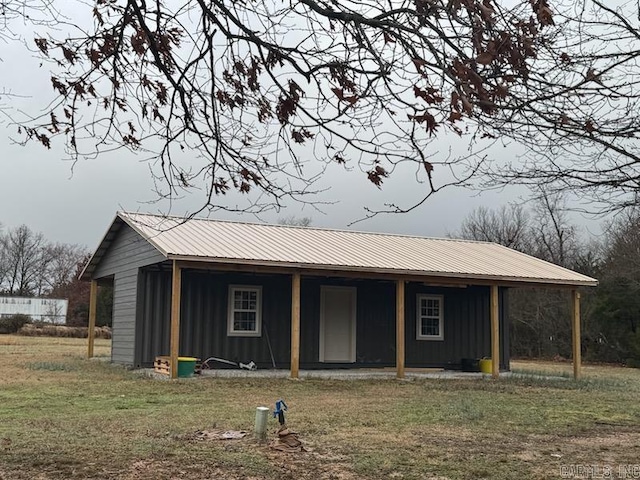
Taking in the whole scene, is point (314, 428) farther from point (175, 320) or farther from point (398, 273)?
point (398, 273)

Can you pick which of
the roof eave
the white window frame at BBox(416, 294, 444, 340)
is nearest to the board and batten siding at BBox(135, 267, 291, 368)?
the roof eave

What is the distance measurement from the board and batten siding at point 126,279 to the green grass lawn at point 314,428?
292cm

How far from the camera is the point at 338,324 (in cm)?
1933

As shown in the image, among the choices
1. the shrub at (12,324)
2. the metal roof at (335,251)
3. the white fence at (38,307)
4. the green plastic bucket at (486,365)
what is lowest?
the green plastic bucket at (486,365)

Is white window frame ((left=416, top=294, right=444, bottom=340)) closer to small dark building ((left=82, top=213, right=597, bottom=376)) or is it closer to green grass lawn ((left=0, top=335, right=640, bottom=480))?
small dark building ((left=82, top=213, right=597, bottom=376))

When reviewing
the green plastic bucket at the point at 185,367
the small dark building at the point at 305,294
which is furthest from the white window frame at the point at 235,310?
the green plastic bucket at the point at 185,367

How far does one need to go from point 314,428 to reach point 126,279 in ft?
38.0

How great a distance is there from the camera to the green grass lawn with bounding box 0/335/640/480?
20.9 feet

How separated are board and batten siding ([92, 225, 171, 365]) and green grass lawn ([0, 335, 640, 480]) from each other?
2.92 meters

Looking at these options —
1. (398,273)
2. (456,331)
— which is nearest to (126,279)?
(398,273)

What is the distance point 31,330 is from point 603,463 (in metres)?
39.7

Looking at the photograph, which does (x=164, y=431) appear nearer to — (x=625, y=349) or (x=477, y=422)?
(x=477, y=422)

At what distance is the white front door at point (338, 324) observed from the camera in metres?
19.1

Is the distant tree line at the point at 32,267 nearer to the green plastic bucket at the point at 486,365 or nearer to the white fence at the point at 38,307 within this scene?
the white fence at the point at 38,307
